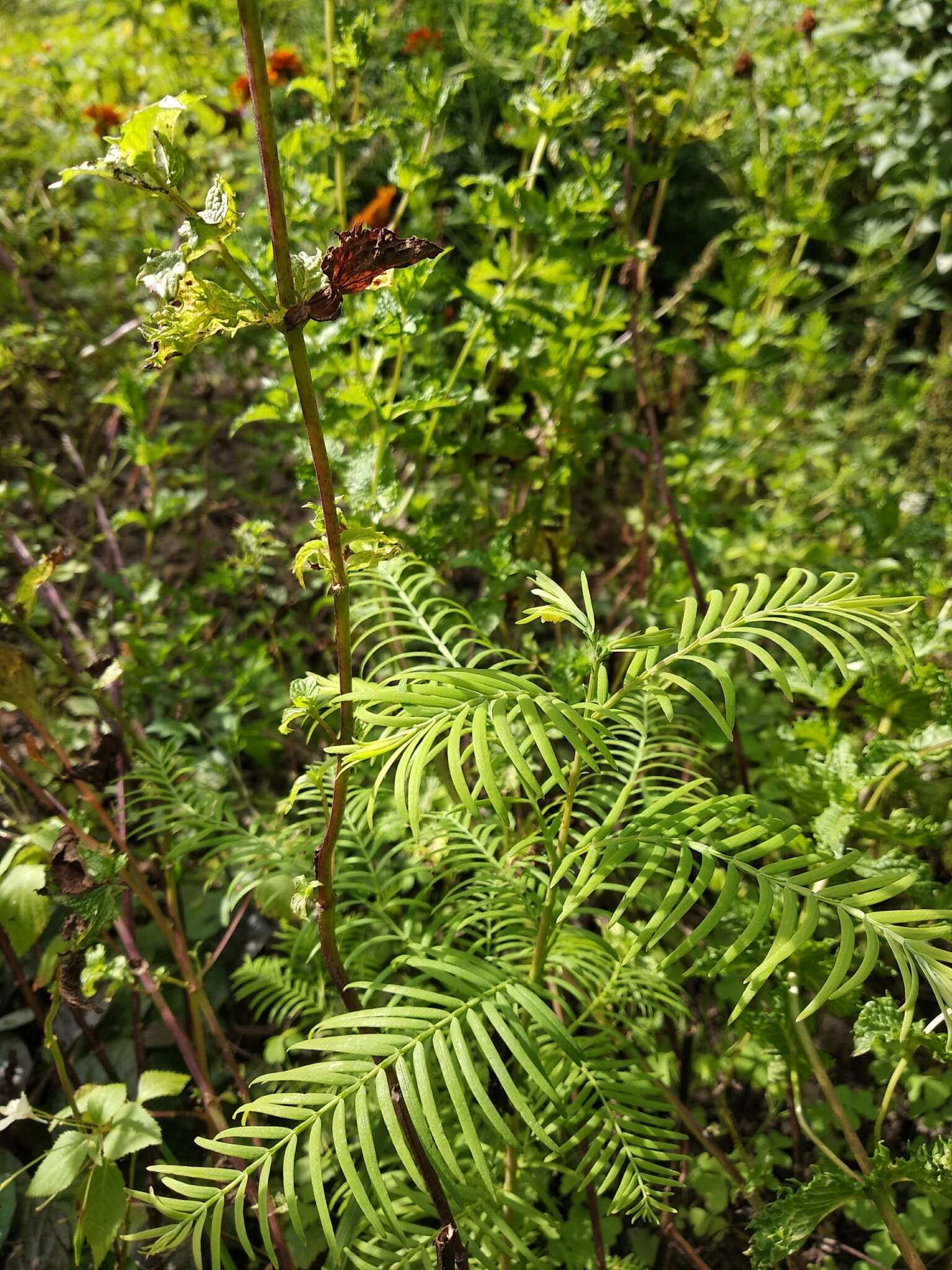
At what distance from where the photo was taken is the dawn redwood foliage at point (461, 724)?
0.63 m

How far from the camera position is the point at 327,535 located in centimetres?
62

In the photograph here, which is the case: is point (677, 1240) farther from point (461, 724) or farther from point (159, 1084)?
point (461, 724)

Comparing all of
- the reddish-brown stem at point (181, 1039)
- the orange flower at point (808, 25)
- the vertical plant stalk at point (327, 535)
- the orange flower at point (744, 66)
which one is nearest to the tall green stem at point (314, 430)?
the vertical plant stalk at point (327, 535)

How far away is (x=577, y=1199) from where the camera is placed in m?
1.08

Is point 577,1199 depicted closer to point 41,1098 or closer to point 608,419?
point 41,1098

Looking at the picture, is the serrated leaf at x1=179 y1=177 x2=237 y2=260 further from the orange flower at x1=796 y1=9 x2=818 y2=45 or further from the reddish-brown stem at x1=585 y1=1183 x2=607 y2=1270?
the orange flower at x1=796 y1=9 x2=818 y2=45

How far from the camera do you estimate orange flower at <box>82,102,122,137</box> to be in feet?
6.70

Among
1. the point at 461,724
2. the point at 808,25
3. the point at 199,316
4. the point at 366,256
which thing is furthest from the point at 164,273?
the point at 808,25

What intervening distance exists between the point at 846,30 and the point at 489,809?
2.56m

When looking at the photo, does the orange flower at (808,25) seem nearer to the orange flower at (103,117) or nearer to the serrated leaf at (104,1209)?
the orange flower at (103,117)

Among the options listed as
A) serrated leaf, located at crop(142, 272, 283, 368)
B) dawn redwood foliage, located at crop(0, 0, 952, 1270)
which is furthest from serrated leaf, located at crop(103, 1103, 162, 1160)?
serrated leaf, located at crop(142, 272, 283, 368)

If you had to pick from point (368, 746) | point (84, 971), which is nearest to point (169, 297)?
point (368, 746)

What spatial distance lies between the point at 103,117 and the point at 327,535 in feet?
6.88

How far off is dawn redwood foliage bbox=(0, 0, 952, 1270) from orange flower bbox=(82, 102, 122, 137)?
0.04ft
